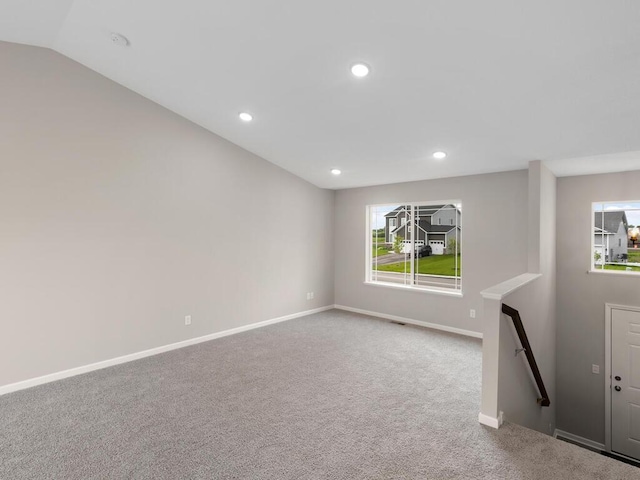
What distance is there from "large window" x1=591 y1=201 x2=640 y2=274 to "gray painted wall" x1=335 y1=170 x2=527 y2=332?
1.31 meters

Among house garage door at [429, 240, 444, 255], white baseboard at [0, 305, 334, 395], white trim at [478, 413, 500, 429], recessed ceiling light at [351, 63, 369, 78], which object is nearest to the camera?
white trim at [478, 413, 500, 429]

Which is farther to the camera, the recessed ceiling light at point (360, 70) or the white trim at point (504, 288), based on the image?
the recessed ceiling light at point (360, 70)

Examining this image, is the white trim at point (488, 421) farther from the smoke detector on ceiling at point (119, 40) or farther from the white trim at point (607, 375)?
the smoke detector on ceiling at point (119, 40)

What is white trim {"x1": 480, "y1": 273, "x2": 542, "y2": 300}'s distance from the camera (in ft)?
8.47

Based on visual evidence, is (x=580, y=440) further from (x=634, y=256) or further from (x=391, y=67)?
(x=391, y=67)

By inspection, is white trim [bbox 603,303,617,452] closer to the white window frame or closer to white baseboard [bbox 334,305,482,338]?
the white window frame

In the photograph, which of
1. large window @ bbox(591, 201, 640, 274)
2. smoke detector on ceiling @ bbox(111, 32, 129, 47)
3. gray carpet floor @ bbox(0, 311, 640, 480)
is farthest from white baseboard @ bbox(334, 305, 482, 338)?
smoke detector on ceiling @ bbox(111, 32, 129, 47)

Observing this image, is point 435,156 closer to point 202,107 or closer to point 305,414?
point 202,107

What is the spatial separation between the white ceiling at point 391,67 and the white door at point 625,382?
7.26ft

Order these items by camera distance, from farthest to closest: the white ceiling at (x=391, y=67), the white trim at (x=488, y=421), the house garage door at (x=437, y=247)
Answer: the house garage door at (x=437, y=247) < the white trim at (x=488, y=421) < the white ceiling at (x=391, y=67)

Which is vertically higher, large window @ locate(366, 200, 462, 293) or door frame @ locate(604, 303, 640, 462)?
large window @ locate(366, 200, 462, 293)

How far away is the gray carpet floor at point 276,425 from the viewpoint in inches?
80.6

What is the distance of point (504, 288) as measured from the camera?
2.88 metres

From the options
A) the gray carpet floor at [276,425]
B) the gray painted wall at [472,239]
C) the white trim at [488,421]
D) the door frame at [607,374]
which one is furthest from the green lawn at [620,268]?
the white trim at [488,421]
